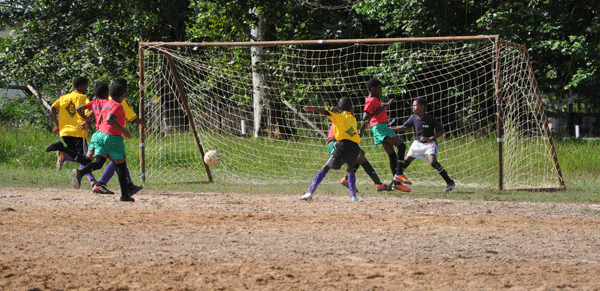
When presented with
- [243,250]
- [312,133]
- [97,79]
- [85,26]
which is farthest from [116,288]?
[85,26]

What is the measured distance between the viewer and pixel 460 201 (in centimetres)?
882

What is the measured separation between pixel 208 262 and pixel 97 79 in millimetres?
16200

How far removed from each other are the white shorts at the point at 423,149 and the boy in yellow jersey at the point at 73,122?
16.1 feet

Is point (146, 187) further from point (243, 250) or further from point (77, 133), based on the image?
point (243, 250)

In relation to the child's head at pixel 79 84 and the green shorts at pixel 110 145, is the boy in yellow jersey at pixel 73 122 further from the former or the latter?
the green shorts at pixel 110 145

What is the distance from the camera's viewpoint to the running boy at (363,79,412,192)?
9727 millimetres

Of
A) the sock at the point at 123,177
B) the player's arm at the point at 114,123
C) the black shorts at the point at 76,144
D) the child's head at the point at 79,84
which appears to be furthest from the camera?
the black shorts at the point at 76,144

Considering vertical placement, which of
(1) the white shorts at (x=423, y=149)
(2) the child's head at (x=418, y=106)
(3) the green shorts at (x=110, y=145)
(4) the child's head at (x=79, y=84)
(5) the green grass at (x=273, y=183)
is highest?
(4) the child's head at (x=79, y=84)

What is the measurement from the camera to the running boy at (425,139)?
10.2m

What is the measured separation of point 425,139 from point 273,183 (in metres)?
3.01

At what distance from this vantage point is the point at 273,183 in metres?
11.8

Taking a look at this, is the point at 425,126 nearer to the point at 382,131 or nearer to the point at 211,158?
the point at 382,131

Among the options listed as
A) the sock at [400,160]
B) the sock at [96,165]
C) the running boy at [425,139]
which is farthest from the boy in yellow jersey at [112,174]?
the running boy at [425,139]

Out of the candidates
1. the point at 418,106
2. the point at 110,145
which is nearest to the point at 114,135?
the point at 110,145
